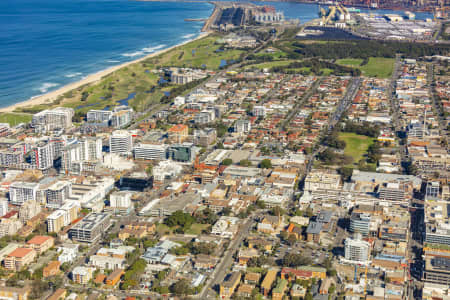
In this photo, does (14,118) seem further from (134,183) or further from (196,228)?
(196,228)

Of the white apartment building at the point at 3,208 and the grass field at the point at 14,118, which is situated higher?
the grass field at the point at 14,118

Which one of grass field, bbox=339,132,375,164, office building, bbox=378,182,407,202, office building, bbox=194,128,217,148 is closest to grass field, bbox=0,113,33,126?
office building, bbox=194,128,217,148

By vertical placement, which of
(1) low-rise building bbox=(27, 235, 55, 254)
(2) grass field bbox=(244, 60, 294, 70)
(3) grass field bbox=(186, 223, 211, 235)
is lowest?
(3) grass field bbox=(186, 223, 211, 235)

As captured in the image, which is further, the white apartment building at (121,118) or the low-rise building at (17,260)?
the white apartment building at (121,118)

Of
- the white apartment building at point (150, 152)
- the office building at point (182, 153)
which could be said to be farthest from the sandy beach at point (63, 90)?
the office building at point (182, 153)

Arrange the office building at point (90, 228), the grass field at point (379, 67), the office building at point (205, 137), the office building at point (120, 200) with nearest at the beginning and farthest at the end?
the office building at point (90, 228) → the office building at point (120, 200) → the office building at point (205, 137) → the grass field at point (379, 67)

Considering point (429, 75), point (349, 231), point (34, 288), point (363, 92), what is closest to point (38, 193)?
point (34, 288)

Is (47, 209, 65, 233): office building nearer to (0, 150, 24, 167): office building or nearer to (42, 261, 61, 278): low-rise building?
(42, 261, 61, 278): low-rise building

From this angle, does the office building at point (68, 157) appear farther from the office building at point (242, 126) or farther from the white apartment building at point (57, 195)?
the office building at point (242, 126)
